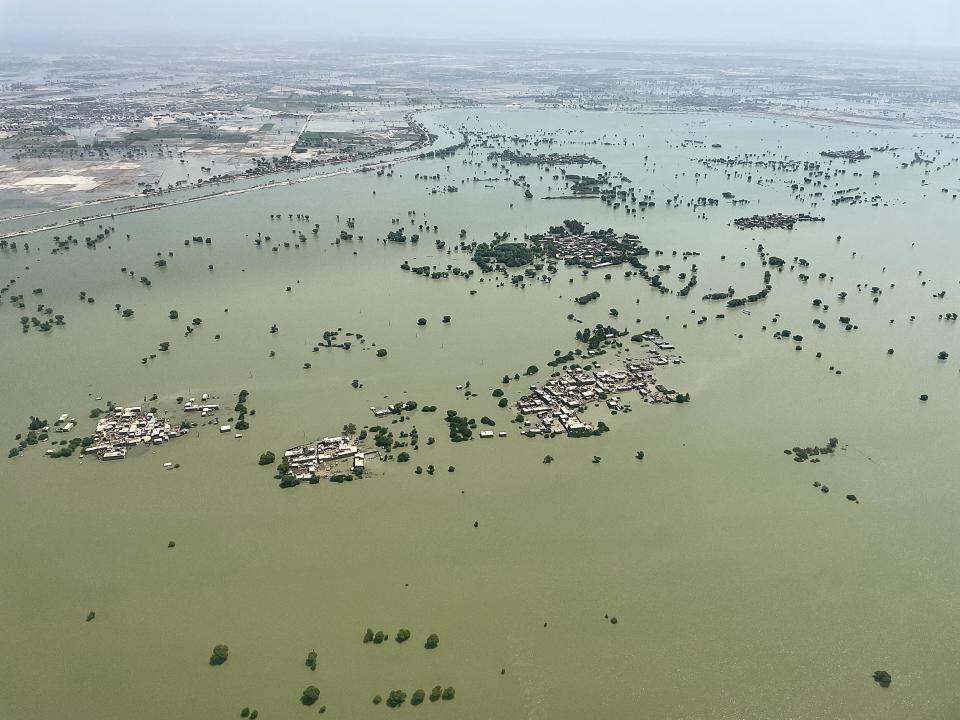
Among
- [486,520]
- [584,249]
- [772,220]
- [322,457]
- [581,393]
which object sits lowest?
[486,520]

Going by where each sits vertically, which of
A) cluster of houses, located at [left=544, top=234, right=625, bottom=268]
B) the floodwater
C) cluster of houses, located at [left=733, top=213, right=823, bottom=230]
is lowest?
the floodwater

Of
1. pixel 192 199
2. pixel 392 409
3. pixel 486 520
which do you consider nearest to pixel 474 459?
pixel 486 520

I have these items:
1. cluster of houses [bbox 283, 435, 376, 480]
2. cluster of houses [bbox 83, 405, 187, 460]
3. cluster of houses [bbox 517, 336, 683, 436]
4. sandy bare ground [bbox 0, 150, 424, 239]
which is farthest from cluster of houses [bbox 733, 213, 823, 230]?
cluster of houses [bbox 83, 405, 187, 460]

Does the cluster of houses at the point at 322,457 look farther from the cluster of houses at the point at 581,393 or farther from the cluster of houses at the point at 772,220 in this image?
the cluster of houses at the point at 772,220

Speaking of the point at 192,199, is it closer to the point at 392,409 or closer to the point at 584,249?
the point at 584,249

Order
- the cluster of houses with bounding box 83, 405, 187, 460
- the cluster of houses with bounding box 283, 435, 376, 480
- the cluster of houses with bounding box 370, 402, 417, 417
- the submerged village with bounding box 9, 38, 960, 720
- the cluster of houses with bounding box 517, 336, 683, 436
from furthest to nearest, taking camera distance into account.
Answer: the cluster of houses with bounding box 370, 402, 417, 417 → the cluster of houses with bounding box 517, 336, 683, 436 → the cluster of houses with bounding box 83, 405, 187, 460 → the cluster of houses with bounding box 283, 435, 376, 480 → the submerged village with bounding box 9, 38, 960, 720

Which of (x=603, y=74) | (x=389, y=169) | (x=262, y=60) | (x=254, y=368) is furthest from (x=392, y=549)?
(x=262, y=60)

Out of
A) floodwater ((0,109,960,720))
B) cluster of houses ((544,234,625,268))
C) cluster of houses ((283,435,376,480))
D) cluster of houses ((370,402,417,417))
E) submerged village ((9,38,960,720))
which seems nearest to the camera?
floodwater ((0,109,960,720))

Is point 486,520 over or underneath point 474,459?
underneath

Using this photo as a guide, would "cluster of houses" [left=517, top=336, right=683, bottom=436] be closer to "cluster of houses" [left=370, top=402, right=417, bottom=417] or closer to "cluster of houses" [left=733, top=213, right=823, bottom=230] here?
"cluster of houses" [left=370, top=402, right=417, bottom=417]
